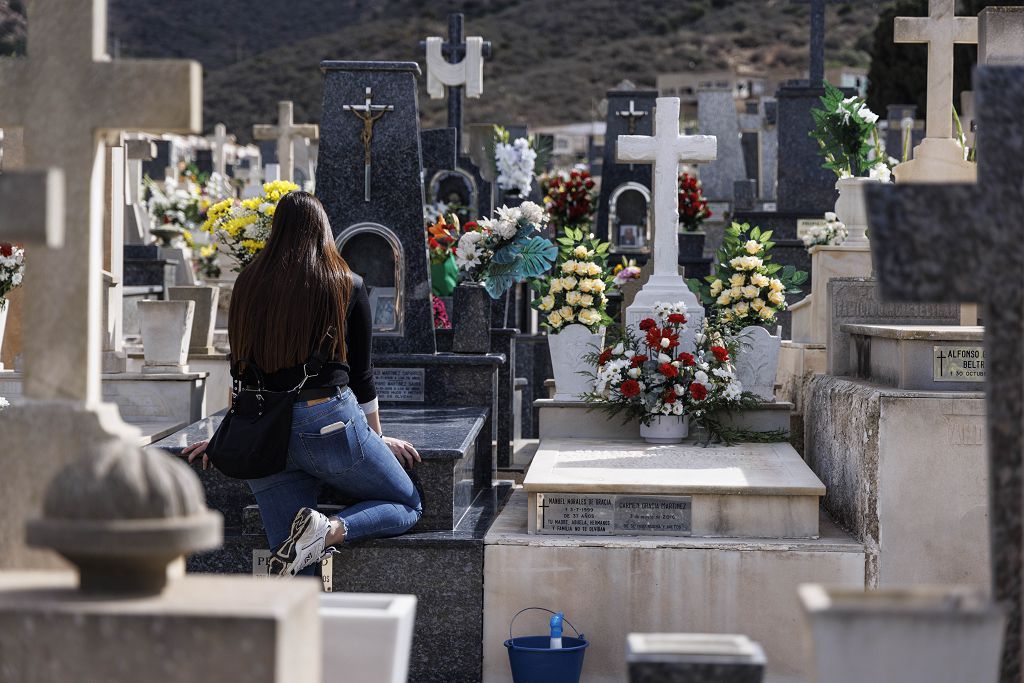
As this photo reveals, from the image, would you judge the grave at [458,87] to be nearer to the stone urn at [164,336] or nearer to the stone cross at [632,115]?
the stone cross at [632,115]

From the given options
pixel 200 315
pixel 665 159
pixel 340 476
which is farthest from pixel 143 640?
pixel 200 315

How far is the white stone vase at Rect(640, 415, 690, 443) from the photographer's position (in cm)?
670

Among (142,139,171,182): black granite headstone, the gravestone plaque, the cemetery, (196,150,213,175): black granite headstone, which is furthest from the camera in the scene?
(196,150,213,175): black granite headstone

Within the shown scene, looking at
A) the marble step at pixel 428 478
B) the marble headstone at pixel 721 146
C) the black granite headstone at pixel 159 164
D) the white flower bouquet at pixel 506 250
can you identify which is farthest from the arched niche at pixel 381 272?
the black granite headstone at pixel 159 164

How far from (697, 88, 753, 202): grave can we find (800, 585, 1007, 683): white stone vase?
15302mm

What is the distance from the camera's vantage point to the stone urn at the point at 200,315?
924 cm

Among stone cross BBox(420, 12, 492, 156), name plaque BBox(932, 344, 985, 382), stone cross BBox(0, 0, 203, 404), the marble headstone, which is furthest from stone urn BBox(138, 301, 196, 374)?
the marble headstone

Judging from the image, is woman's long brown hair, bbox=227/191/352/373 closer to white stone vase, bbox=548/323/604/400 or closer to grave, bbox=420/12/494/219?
white stone vase, bbox=548/323/604/400

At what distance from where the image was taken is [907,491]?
211 inches

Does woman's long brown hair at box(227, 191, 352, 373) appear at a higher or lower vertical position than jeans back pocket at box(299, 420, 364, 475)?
higher

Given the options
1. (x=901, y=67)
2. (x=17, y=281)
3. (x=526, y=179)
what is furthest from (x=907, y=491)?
(x=901, y=67)

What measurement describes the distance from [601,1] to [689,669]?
213 ft

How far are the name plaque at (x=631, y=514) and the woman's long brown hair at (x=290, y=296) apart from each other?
1.35 metres

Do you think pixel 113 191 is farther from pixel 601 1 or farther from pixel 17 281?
pixel 601 1
